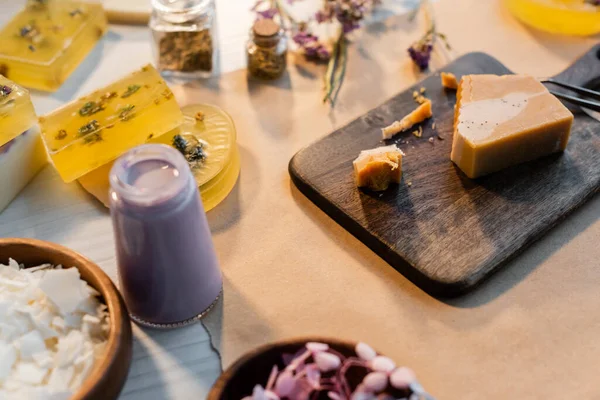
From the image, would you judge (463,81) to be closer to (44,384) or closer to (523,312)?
(523,312)

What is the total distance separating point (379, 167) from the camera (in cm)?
104

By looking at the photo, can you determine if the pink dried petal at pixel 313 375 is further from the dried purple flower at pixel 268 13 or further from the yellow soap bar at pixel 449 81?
the dried purple flower at pixel 268 13

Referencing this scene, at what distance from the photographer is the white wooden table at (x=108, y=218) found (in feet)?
2.88

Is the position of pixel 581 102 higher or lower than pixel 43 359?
higher

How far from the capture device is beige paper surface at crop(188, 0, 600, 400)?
0.89 m

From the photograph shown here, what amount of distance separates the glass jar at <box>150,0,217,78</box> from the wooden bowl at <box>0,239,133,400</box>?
1.95ft

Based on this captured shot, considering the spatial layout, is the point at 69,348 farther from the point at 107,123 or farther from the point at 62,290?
the point at 107,123

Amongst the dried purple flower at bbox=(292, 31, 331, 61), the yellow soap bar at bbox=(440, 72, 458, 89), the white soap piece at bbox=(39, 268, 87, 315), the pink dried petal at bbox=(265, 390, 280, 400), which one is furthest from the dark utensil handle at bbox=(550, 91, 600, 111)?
the white soap piece at bbox=(39, 268, 87, 315)

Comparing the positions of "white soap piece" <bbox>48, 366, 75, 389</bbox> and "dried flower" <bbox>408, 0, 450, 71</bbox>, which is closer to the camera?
"white soap piece" <bbox>48, 366, 75, 389</bbox>

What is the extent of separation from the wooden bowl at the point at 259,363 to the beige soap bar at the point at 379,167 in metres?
0.34

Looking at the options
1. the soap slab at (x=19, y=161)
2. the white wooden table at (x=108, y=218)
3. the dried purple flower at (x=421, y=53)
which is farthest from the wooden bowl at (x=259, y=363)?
the dried purple flower at (x=421, y=53)

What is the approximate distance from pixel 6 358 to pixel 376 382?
46 cm

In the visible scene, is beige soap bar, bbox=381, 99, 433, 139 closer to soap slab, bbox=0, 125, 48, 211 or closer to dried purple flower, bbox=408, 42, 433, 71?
dried purple flower, bbox=408, 42, 433, 71

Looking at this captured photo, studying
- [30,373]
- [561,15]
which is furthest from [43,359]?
[561,15]
